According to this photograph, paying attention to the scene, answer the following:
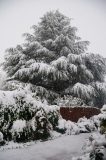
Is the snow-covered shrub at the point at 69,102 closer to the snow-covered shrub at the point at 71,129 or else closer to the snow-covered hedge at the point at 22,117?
the snow-covered shrub at the point at 71,129

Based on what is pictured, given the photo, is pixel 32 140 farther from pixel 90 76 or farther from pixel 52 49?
pixel 52 49

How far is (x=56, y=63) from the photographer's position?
1345 centimetres

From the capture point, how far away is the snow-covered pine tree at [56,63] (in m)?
13.7

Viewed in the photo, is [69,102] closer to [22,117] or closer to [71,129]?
[71,129]

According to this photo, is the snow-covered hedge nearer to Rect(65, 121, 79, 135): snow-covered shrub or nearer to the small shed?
Rect(65, 121, 79, 135): snow-covered shrub

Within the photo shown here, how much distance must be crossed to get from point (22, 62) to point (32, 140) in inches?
347

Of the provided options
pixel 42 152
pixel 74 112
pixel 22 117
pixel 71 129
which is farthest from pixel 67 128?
pixel 42 152

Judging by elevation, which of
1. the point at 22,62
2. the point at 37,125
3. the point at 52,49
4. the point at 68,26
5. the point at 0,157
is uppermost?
the point at 68,26

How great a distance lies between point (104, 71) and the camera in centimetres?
1673

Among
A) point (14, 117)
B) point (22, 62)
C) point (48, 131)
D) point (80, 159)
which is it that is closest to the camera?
point (80, 159)

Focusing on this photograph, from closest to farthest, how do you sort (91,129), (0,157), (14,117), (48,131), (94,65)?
(0,157)
(14,117)
(48,131)
(91,129)
(94,65)

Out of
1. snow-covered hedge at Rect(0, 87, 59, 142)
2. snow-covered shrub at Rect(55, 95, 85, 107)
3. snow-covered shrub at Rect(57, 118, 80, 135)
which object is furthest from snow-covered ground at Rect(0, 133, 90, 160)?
snow-covered shrub at Rect(55, 95, 85, 107)

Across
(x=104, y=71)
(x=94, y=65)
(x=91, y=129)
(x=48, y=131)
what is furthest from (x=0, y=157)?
(x=104, y=71)

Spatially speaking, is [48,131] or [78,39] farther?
[78,39]
